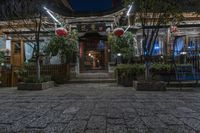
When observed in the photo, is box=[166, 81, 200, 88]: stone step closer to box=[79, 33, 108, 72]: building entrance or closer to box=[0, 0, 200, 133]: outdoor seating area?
box=[0, 0, 200, 133]: outdoor seating area

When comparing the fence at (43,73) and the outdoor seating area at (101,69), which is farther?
the fence at (43,73)

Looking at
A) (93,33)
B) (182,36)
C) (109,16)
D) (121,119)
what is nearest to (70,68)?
(93,33)

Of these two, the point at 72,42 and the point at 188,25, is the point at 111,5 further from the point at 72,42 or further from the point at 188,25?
the point at 188,25

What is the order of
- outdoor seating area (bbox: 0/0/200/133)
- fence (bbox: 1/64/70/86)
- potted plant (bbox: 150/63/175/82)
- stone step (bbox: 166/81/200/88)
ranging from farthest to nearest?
fence (bbox: 1/64/70/86) → potted plant (bbox: 150/63/175/82) → stone step (bbox: 166/81/200/88) → outdoor seating area (bbox: 0/0/200/133)

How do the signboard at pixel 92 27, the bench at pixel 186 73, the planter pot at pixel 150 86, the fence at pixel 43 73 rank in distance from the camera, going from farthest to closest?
the signboard at pixel 92 27 < the fence at pixel 43 73 < the bench at pixel 186 73 < the planter pot at pixel 150 86

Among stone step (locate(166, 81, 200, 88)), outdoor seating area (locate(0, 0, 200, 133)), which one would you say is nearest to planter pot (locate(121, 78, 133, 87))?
outdoor seating area (locate(0, 0, 200, 133))

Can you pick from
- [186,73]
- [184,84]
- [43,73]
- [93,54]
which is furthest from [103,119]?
[93,54]

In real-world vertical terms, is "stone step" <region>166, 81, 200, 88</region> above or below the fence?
below

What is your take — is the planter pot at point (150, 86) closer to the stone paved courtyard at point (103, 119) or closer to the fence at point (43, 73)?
the stone paved courtyard at point (103, 119)

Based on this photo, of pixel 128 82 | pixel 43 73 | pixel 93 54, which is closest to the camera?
pixel 128 82

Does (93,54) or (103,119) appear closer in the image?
(103,119)

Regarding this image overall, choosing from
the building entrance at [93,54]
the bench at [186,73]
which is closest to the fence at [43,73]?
the building entrance at [93,54]

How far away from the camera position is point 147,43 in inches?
396

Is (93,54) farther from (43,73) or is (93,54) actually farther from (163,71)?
(163,71)
